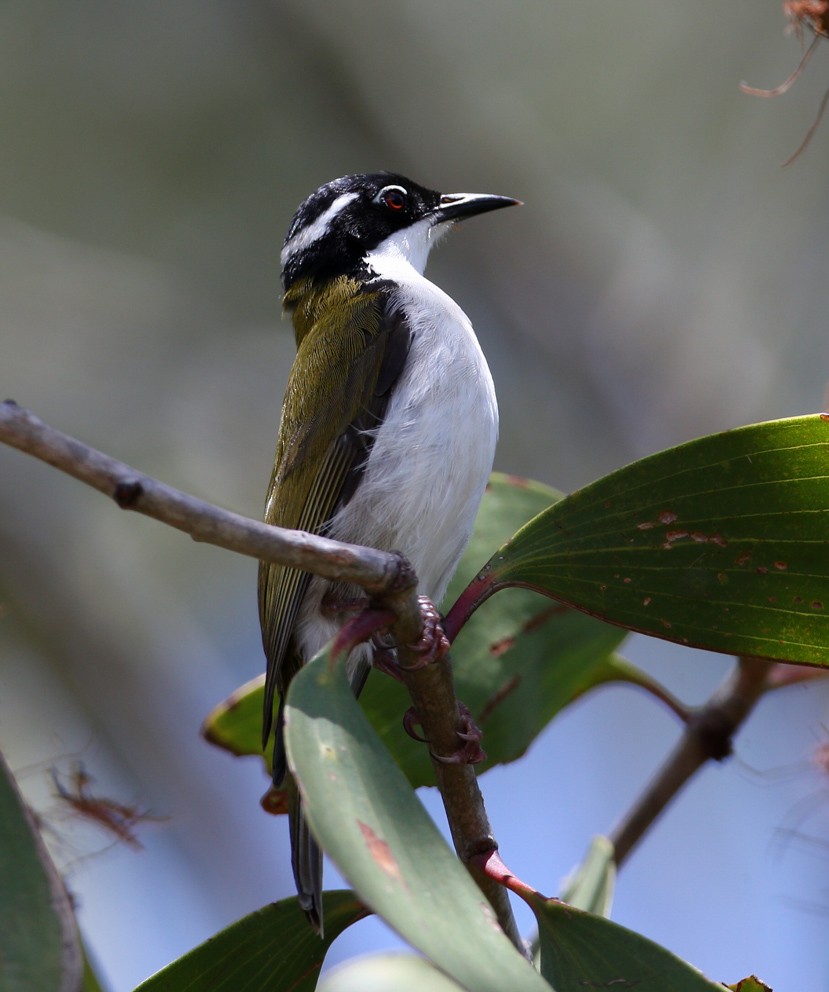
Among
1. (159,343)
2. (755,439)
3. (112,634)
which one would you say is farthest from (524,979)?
(159,343)

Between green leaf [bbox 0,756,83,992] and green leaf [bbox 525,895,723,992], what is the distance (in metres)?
0.80

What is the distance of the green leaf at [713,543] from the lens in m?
1.89

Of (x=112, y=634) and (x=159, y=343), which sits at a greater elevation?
(x=159, y=343)

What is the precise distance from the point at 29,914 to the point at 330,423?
1.82 meters

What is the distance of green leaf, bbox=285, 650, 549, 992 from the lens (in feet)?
4.37

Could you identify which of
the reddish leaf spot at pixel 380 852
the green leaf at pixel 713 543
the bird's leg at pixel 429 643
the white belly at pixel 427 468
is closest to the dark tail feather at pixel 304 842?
the white belly at pixel 427 468

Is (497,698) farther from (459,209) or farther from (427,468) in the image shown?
(459,209)

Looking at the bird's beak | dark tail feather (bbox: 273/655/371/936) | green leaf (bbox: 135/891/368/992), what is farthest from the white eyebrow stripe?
green leaf (bbox: 135/891/368/992)

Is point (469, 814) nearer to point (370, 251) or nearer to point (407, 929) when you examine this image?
point (407, 929)

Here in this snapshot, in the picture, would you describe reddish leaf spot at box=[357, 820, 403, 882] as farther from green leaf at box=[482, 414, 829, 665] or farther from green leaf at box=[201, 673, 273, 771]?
green leaf at box=[201, 673, 273, 771]

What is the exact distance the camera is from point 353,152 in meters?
7.46

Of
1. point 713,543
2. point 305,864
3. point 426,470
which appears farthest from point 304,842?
point 713,543

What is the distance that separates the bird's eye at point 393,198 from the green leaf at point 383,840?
8.42ft

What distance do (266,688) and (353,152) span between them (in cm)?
552
